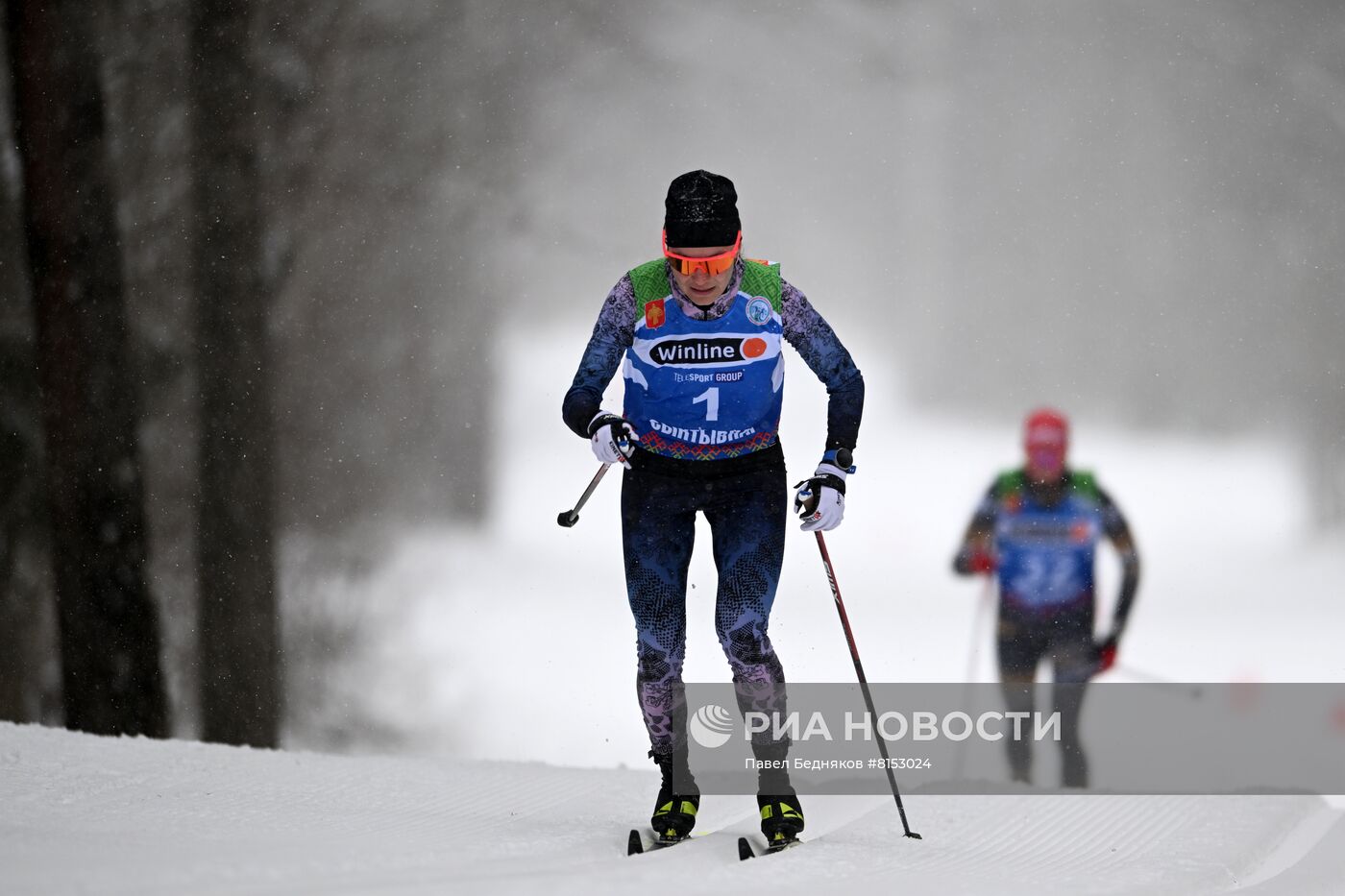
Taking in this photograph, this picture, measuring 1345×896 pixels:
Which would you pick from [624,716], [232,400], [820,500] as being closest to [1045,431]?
[820,500]

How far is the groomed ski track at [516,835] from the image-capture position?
302 centimetres

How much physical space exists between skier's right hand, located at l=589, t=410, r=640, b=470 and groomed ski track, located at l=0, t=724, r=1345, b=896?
1069mm

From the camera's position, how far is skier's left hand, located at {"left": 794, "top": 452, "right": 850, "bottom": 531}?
3.59m

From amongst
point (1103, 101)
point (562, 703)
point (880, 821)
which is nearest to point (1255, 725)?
point (880, 821)

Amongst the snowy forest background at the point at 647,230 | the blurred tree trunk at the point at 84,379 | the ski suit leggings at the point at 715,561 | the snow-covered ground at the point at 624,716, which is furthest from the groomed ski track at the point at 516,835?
the snowy forest background at the point at 647,230

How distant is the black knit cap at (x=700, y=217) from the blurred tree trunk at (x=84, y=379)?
6.25 meters

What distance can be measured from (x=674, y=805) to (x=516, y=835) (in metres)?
0.48

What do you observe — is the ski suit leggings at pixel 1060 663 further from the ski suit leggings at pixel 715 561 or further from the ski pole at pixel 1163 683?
the ski suit leggings at pixel 715 561

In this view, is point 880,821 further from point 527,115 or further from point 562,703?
point 527,115

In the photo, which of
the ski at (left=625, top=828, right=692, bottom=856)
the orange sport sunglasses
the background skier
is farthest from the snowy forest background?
the orange sport sunglasses

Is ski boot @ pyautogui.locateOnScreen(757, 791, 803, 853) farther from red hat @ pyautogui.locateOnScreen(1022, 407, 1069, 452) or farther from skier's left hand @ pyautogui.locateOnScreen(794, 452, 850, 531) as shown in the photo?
red hat @ pyautogui.locateOnScreen(1022, 407, 1069, 452)

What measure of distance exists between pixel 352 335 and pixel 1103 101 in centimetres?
1095

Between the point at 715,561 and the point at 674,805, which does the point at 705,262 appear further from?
the point at 674,805

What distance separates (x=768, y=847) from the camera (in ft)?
11.6
